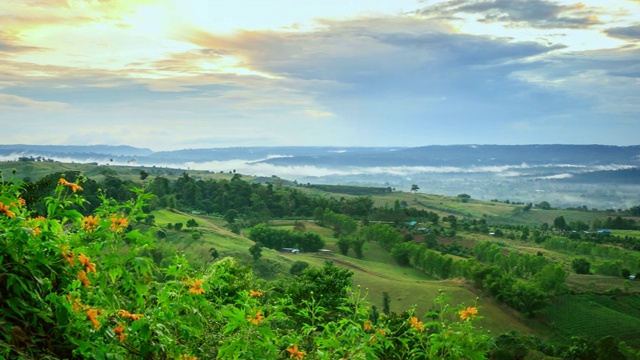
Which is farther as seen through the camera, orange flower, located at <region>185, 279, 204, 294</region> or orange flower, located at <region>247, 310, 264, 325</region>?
orange flower, located at <region>185, 279, 204, 294</region>

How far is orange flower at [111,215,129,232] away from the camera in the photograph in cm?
508

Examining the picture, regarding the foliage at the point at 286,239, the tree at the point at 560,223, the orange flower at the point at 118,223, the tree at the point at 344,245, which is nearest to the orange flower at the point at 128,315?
the orange flower at the point at 118,223

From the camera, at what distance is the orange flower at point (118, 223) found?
5079 millimetres

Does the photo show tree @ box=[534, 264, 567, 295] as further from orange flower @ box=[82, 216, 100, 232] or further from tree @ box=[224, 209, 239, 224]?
orange flower @ box=[82, 216, 100, 232]

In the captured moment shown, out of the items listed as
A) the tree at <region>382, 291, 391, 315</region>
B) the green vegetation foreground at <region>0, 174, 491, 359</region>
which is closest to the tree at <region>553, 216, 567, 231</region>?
the tree at <region>382, 291, 391, 315</region>

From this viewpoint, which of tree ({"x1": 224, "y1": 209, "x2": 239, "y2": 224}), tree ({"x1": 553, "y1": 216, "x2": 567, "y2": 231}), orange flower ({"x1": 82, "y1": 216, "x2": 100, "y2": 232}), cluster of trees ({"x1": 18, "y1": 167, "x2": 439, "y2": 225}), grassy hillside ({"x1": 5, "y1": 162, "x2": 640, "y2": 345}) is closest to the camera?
orange flower ({"x1": 82, "y1": 216, "x2": 100, "y2": 232})

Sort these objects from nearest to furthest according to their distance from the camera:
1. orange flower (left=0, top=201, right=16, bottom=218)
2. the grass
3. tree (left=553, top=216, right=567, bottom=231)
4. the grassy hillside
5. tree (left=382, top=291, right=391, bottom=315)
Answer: orange flower (left=0, top=201, right=16, bottom=218), tree (left=382, top=291, right=391, bottom=315), the grass, the grassy hillside, tree (left=553, top=216, right=567, bottom=231)

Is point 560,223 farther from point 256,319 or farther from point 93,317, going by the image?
point 93,317

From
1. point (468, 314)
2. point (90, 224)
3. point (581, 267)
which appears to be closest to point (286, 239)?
point (581, 267)

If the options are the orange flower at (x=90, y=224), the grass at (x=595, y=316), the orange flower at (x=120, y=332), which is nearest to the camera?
the orange flower at (x=120, y=332)

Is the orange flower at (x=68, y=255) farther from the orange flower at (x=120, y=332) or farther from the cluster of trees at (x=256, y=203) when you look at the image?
the cluster of trees at (x=256, y=203)

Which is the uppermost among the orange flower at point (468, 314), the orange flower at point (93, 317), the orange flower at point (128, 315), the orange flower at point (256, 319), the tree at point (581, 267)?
the orange flower at point (93, 317)

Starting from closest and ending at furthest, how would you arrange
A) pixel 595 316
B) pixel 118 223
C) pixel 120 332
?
pixel 120 332
pixel 118 223
pixel 595 316

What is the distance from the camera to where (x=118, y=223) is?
515 cm
